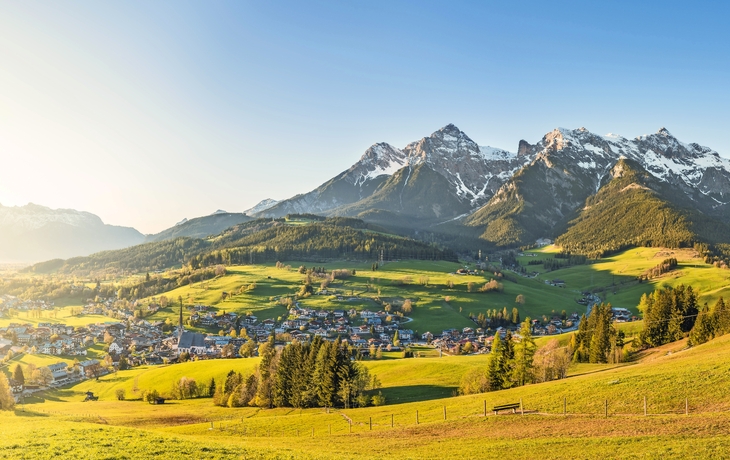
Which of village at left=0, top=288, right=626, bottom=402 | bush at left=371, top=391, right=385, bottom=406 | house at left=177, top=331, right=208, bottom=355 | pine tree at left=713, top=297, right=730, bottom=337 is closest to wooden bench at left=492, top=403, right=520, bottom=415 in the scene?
bush at left=371, top=391, right=385, bottom=406

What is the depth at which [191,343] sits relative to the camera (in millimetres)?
162625

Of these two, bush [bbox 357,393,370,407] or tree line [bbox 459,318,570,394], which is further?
bush [bbox 357,393,370,407]

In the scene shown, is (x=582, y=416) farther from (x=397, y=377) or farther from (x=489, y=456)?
(x=397, y=377)

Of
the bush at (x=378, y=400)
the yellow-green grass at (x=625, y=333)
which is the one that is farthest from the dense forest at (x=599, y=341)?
the bush at (x=378, y=400)

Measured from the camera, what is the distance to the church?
159 m

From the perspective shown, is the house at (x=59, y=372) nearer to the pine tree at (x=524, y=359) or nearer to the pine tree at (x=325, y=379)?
the pine tree at (x=325, y=379)

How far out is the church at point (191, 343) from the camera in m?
159

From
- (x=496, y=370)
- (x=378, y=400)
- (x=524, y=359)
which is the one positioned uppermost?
(x=524, y=359)

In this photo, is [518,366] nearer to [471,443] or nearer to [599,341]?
[599,341]

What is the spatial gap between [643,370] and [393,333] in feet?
395

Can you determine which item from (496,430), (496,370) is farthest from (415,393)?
(496,430)

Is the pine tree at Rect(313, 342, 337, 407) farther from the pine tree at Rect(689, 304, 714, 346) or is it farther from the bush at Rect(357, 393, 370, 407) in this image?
the pine tree at Rect(689, 304, 714, 346)

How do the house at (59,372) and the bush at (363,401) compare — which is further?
the house at (59,372)

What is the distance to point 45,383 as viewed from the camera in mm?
130750
